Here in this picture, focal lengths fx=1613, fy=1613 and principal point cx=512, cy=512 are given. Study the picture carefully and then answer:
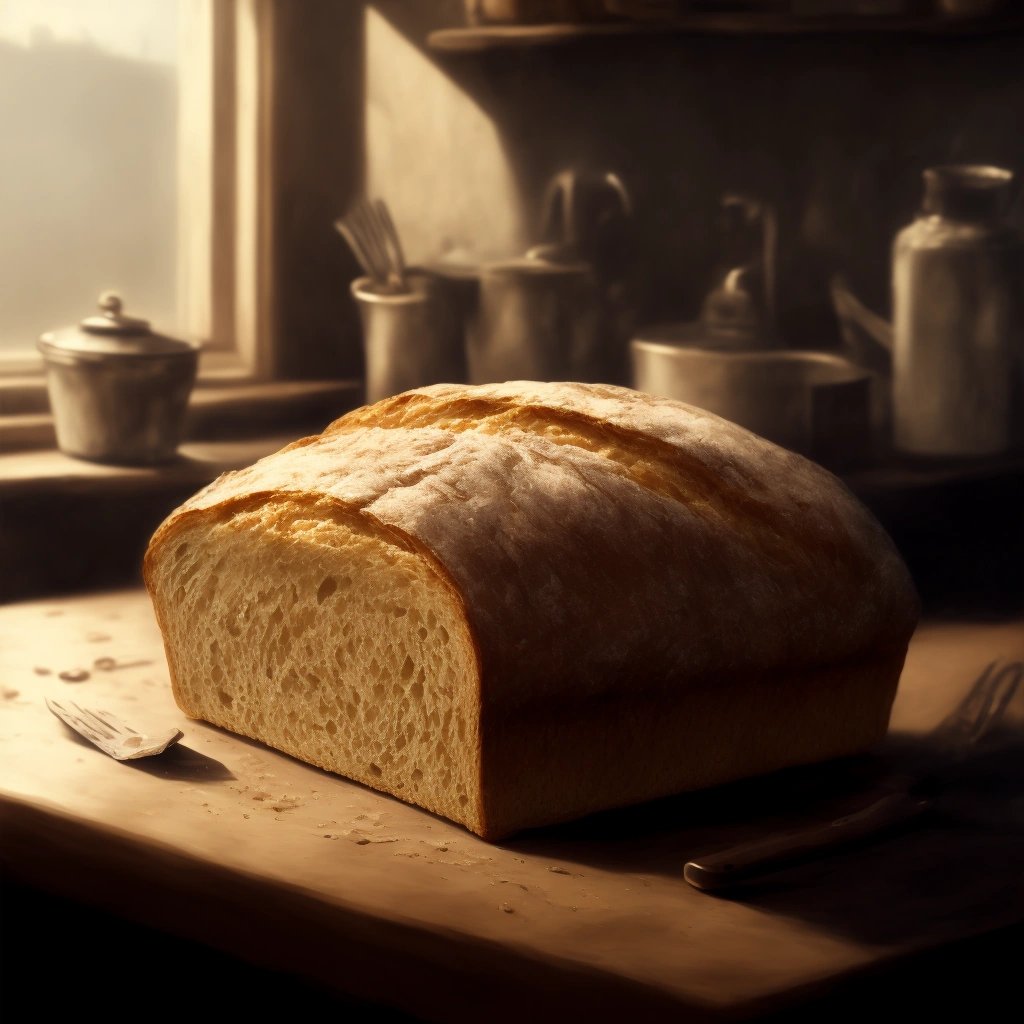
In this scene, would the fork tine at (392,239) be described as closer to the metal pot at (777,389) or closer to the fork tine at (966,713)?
the metal pot at (777,389)

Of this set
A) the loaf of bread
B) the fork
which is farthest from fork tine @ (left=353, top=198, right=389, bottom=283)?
the loaf of bread

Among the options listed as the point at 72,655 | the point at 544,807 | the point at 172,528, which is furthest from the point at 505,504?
the point at 72,655

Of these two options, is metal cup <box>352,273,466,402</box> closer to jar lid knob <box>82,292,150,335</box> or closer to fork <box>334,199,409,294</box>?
fork <box>334,199,409,294</box>

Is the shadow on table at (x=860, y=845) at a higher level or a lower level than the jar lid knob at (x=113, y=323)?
lower

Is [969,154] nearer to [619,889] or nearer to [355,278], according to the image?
[355,278]

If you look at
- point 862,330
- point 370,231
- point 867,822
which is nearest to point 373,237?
point 370,231

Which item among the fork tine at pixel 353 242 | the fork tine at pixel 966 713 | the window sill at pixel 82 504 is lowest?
the fork tine at pixel 966 713

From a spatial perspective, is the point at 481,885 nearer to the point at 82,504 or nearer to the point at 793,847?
the point at 793,847

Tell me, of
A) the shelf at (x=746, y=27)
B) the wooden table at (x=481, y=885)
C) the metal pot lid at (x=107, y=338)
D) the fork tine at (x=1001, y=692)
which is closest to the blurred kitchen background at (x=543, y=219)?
the shelf at (x=746, y=27)
